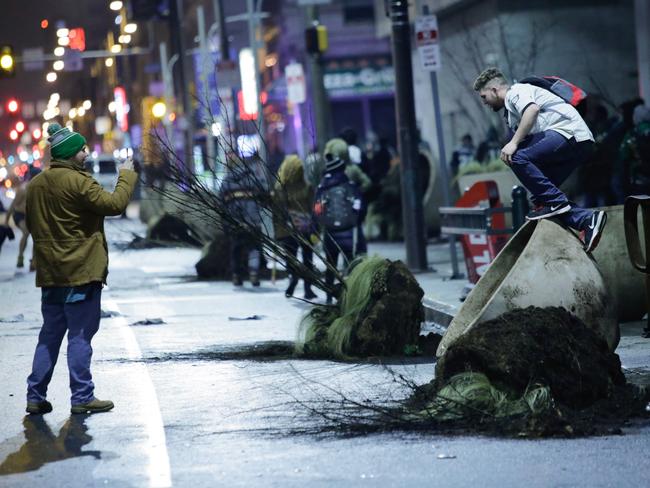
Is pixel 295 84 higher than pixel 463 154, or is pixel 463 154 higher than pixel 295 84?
pixel 295 84

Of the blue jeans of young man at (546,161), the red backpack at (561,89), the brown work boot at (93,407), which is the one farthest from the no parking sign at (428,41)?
the brown work boot at (93,407)

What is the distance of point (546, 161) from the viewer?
10.3m

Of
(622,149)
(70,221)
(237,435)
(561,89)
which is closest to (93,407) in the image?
(70,221)

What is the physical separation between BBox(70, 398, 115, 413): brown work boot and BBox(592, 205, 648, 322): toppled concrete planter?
4870 mm

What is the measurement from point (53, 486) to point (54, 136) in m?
3.16

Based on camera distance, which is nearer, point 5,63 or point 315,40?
point 315,40

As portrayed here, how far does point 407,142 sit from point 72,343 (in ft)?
34.7

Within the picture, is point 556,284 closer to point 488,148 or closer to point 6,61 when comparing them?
point 488,148

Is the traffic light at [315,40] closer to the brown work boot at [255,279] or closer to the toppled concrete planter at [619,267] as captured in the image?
the brown work boot at [255,279]

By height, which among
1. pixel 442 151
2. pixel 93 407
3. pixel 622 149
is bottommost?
pixel 93 407

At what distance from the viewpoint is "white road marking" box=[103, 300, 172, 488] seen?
7.21 meters

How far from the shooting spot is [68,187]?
30.7ft

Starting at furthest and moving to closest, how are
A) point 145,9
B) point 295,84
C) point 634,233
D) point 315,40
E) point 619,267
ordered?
point 145,9
point 295,84
point 315,40
point 619,267
point 634,233

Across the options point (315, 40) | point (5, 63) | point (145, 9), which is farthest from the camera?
point (145, 9)
